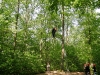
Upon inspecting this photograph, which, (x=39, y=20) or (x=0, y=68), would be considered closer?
(x=0, y=68)

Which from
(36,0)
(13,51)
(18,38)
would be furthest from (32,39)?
(13,51)

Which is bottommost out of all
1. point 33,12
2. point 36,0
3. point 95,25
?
point 95,25

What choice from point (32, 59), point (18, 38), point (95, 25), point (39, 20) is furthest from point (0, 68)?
point (95, 25)

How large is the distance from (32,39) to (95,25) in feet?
33.7

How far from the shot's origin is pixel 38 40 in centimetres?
3256

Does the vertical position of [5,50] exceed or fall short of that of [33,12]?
it falls short

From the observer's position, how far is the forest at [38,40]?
21.0 metres

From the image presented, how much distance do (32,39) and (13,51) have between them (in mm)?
9187

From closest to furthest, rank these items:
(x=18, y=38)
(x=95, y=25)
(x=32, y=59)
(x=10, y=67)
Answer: (x=10, y=67) < (x=32, y=59) < (x=18, y=38) < (x=95, y=25)

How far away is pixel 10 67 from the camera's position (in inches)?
792

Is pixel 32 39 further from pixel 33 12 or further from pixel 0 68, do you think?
pixel 0 68

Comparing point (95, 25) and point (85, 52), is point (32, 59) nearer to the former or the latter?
point (85, 52)

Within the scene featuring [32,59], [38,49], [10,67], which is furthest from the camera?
[38,49]

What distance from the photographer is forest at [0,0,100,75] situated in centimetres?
2097
